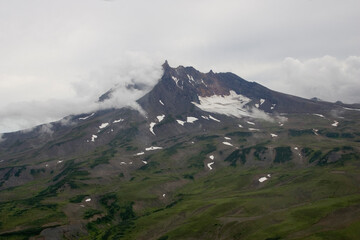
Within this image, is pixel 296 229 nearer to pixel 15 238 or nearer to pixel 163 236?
pixel 163 236

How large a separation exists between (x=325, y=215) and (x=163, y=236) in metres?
86.4

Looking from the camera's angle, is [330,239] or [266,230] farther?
[266,230]

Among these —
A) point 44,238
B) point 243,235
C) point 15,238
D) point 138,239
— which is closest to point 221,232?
point 243,235

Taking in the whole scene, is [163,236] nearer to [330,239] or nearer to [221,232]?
[221,232]

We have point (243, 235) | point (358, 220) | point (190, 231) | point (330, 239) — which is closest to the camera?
point (330, 239)

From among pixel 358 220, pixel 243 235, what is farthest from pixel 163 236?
pixel 358 220

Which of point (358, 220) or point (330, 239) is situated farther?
point (358, 220)

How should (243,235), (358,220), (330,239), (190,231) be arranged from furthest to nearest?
1. (190,231)
2. (243,235)
3. (358,220)
4. (330,239)

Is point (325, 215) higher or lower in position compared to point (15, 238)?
lower

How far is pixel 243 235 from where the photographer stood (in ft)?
585

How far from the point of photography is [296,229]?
170875 millimetres

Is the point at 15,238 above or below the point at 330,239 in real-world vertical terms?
above

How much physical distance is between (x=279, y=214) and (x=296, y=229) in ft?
87.0

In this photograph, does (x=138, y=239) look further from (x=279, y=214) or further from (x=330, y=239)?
(x=330, y=239)
